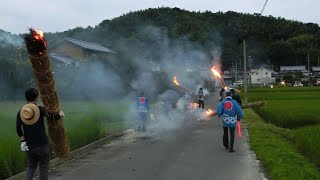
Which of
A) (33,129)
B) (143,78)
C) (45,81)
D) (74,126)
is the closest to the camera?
(33,129)

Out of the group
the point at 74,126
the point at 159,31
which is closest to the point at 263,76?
the point at 159,31

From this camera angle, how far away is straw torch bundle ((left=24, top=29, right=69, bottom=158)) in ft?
23.2

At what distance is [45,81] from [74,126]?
5865 millimetres

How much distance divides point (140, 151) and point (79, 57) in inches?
555

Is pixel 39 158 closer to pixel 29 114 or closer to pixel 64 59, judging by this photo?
pixel 29 114

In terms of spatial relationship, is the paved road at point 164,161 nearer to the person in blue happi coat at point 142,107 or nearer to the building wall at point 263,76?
the person in blue happi coat at point 142,107

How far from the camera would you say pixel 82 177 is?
9078mm

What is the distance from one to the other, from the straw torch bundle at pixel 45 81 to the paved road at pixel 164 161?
3.88 ft

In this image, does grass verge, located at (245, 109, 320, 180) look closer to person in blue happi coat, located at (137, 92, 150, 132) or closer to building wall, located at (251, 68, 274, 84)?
person in blue happi coat, located at (137, 92, 150, 132)

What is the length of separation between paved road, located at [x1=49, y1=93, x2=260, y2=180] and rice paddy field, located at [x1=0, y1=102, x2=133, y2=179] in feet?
2.27

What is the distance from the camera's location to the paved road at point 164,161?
9.14 meters

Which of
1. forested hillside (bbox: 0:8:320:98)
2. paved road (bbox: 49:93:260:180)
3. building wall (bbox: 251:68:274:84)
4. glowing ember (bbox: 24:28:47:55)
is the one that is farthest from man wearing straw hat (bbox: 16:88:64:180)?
building wall (bbox: 251:68:274:84)

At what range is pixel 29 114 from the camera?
22.8 feet

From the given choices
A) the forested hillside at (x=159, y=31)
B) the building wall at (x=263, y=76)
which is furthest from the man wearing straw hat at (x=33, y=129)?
the building wall at (x=263, y=76)
